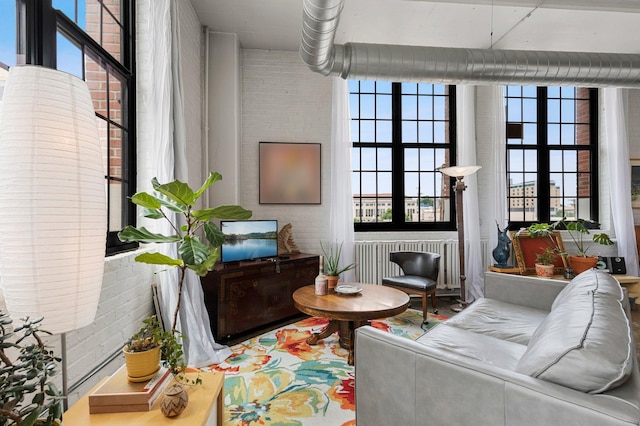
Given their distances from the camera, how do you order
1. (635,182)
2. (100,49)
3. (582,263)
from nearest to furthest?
(100,49)
(582,263)
(635,182)

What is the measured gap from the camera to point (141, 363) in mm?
1182

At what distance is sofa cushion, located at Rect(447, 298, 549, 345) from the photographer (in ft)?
6.50

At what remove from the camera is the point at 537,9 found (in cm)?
322

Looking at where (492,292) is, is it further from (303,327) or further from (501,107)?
(501,107)

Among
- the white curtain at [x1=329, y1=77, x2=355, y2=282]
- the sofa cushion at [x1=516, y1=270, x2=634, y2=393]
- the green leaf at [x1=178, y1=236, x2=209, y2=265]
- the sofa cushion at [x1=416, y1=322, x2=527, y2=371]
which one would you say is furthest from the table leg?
the green leaf at [x1=178, y1=236, x2=209, y2=265]

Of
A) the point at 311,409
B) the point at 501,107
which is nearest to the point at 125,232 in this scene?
the point at 311,409

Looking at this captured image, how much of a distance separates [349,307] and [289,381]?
68 centimetres

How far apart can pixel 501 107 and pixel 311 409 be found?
4276mm

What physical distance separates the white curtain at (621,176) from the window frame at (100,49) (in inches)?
228

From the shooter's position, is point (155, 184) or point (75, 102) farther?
point (155, 184)

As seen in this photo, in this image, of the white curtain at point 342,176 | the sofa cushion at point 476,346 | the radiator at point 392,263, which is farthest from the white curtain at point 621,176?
the sofa cushion at point 476,346

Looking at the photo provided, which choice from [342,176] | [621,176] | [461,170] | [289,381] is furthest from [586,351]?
[621,176]

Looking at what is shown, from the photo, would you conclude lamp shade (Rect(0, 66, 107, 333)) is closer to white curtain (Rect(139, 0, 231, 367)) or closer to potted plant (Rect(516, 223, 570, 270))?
white curtain (Rect(139, 0, 231, 367))

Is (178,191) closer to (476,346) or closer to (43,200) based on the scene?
(43,200)
